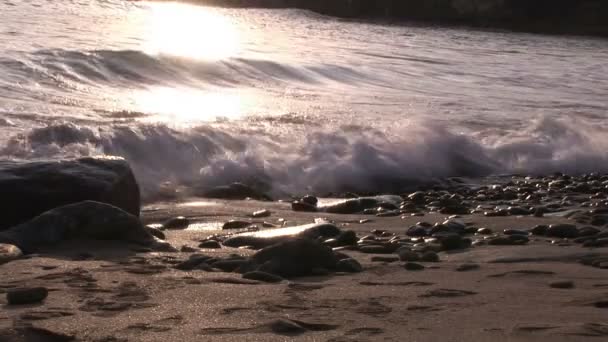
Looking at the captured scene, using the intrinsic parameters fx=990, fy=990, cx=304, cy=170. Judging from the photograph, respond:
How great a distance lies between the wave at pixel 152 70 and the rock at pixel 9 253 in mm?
5820

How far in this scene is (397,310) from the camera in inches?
114

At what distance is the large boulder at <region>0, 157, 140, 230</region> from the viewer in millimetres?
4496

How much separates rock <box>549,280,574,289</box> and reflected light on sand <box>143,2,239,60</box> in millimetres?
9534

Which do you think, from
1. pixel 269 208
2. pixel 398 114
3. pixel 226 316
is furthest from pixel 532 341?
pixel 398 114

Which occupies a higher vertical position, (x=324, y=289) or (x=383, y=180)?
(x=324, y=289)

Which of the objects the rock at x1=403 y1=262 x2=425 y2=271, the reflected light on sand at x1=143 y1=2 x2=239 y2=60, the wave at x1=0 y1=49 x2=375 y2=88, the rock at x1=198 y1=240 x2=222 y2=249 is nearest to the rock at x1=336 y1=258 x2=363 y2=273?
the rock at x1=403 y1=262 x2=425 y2=271

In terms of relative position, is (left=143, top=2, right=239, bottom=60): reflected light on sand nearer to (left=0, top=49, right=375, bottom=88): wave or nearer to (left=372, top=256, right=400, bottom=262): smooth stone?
(left=0, top=49, right=375, bottom=88): wave

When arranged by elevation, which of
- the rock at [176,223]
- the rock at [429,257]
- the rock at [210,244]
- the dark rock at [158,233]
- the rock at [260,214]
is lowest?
the rock at [260,214]

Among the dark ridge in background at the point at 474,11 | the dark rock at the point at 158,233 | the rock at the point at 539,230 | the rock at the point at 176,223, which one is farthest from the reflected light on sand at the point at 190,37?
the dark ridge in background at the point at 474,11

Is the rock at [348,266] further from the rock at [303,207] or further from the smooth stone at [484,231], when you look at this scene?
the rock at [303,207]

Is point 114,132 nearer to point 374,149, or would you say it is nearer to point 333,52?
point 374,149

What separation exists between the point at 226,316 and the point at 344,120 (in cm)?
614

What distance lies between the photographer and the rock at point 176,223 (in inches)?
196

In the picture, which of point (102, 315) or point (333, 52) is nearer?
point (102, 315)
